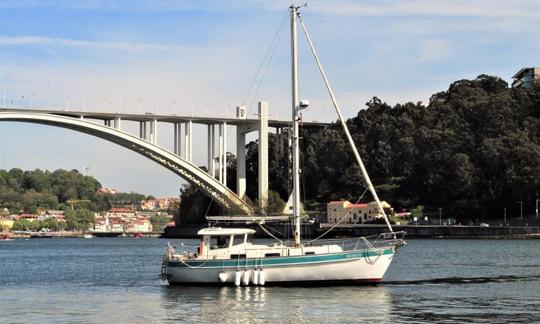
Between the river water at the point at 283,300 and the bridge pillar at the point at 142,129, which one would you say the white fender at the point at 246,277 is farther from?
the bridge pillar at the point at 142,129

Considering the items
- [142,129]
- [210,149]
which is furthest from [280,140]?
[142,129]

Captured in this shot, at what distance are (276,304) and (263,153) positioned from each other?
222ft

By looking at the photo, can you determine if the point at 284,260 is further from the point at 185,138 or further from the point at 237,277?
the point at 185,138

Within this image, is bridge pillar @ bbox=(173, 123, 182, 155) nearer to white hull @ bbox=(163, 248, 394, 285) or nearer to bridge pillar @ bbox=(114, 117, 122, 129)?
bridge pillar @ bbox=(114, 117, 122, 129)

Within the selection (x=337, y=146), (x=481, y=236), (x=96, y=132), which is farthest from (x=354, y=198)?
(x=96, y=132)

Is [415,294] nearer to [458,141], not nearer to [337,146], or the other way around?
[458,141]

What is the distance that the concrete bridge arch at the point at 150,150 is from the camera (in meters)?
74.1

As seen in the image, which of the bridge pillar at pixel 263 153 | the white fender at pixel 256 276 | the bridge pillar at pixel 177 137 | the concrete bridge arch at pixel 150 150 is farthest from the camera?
the bridge pillar at pixel 263 153

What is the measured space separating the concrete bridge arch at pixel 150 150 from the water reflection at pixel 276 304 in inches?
1740

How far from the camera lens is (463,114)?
331ft

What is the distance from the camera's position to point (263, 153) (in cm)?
9469

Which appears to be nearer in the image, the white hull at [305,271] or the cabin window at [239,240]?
the white hull at [305,271]

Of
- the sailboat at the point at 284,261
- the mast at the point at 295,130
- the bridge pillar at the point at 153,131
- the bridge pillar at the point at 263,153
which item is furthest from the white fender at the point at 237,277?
the bridge pillar at the point at 263,153

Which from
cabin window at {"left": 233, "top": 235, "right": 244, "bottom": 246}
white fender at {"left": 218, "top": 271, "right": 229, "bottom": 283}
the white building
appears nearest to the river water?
white fender at {"left": 218, "top": 271, "right": 229, "bottom": 283}
